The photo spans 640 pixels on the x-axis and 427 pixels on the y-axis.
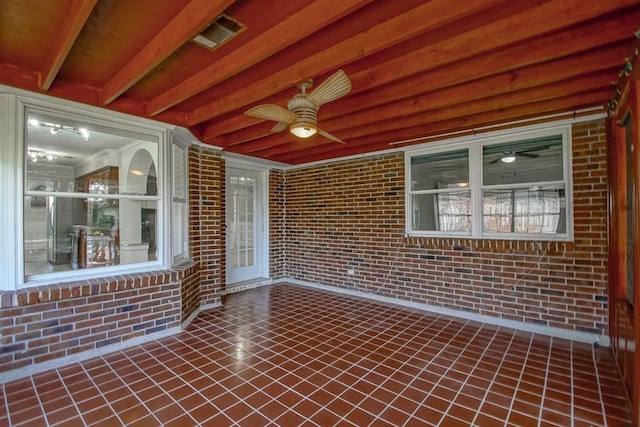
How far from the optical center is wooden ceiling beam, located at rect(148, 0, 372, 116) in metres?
1.65

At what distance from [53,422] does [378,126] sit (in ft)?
12.5

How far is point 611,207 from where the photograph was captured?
2930mm

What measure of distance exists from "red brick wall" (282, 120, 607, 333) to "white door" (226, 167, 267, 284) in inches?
20.5

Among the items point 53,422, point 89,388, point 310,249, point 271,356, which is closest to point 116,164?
point 89,388

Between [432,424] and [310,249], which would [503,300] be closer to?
[432,424]

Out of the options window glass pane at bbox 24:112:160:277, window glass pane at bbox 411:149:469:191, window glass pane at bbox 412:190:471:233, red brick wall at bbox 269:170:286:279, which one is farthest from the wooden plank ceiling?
red brick wall at bbox 269:170:286:279

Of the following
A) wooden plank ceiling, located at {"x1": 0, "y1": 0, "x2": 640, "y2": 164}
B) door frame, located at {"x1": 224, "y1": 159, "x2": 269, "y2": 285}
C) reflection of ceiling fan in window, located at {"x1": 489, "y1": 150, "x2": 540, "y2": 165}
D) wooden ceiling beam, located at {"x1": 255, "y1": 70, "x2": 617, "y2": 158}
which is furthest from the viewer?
door frame, located at {"x1": 224, "y1": 159, "x2": 269, "y2": 285}

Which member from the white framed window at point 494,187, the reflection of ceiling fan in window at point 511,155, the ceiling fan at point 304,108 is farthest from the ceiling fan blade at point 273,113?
the reflection of ceiling fan in window at point 511,155

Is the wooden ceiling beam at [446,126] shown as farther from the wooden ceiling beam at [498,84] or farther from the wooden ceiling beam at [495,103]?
the wooden ceiling beam at [498,84]

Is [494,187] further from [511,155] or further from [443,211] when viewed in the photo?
[443,211]

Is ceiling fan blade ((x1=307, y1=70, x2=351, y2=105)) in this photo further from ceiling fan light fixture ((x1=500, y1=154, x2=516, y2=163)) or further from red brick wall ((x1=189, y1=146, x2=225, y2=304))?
ceiling fan light fixture ((x1=500, y1=154, x2=516, y2=163))

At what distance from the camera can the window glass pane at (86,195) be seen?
112 inches

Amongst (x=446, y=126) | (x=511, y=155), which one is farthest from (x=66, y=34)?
(x=511, y=155)

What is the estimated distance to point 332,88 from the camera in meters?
2.12
